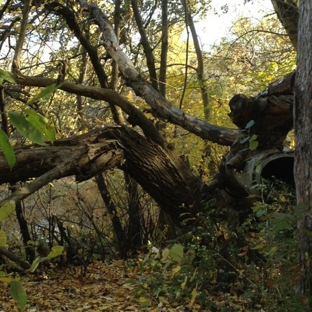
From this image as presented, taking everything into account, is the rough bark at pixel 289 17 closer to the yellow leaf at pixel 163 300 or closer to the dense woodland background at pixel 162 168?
the dense woodland background at pixel 162 168

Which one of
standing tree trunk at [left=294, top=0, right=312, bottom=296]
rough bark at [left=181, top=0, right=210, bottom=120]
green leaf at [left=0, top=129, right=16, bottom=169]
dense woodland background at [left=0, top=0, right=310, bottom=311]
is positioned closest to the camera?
green leaf at [left=0, top=129, right=16, bottom=169]

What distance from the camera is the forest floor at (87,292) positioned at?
512 centimetres

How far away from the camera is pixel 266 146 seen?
561 cm

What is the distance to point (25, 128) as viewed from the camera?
0.74 m

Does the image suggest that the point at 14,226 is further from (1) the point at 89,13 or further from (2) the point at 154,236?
(1) the point at 89,13

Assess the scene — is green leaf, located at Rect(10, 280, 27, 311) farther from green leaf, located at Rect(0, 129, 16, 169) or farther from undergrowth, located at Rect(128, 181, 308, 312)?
undergrowth, located at Rect(128, 181, 308, 312)

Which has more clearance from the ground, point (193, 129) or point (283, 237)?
point (193, 129)

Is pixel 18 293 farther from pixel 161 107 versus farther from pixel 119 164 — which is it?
pixel 161 107

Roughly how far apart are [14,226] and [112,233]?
2.32m

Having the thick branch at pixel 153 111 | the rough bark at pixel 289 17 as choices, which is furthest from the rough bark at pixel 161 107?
the rough bark at pixel 289 17

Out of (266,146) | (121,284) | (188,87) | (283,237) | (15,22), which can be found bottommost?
(121,284)

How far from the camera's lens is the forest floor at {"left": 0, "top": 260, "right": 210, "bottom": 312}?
5125 mm

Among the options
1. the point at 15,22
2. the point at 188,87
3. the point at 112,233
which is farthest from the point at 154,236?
the point at 15,22

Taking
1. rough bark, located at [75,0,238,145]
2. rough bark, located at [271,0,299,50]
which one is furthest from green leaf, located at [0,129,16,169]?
rough bark, located at [271,0,299,50]
